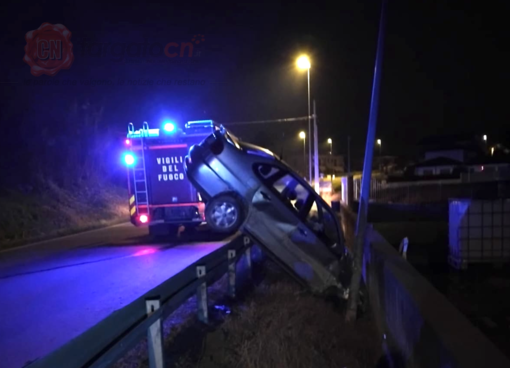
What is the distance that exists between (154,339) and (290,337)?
1.62 m

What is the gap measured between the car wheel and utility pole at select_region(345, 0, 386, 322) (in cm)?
166

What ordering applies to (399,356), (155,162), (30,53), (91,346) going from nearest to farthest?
(91,346) → (399,356) → (155,162) → (30,53)

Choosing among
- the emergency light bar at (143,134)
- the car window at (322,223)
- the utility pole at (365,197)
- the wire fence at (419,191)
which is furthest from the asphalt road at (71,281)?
the wire fence at (419,191)

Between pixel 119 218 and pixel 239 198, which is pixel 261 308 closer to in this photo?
pixel 239 198

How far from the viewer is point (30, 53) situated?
1767cm

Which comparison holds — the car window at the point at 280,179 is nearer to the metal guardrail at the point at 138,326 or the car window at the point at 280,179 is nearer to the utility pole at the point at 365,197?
the utility pole at the point at 365,197

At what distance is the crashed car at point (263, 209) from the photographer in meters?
5.83

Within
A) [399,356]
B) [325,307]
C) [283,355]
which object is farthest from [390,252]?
[283,355]

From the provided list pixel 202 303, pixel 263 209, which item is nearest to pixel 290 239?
pixel 263 209

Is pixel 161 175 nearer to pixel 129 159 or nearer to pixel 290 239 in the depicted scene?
pixel 129 159

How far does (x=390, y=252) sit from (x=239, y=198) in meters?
2.33

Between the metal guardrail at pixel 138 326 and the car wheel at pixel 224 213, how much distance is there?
1.45 feet

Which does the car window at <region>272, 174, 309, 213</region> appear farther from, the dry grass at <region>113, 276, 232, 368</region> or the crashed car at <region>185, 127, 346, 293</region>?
the dry grass at <region>113, 276, 232, 368</region>

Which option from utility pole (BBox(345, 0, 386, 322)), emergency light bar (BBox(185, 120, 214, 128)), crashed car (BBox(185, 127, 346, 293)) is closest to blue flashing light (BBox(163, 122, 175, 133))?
emergency light bar (BBox(185, 120, 214, 128))
